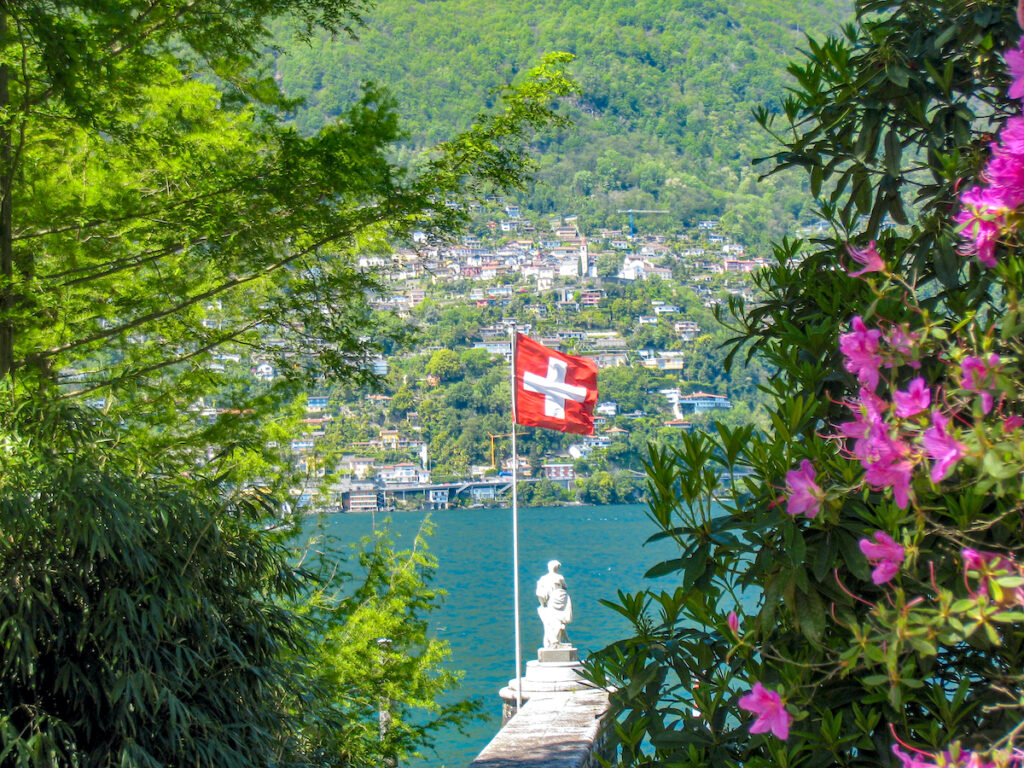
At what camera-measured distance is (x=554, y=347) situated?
54.7 meters

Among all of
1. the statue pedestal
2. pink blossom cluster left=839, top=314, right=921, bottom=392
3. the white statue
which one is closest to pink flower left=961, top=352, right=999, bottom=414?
pink blossom cluster left=839, top=314, right=921, bottom=392

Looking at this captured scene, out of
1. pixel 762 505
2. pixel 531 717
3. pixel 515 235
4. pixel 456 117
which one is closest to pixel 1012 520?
pixel 762 505

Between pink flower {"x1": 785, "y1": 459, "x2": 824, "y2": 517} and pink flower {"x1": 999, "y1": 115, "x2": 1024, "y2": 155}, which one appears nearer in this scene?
pink flower {"x1": 999, "y1": 115, "x2": 1024, "y2": 155}

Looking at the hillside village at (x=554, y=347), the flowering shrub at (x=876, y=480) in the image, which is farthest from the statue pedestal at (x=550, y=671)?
the hillside village at (x=554, y=347)

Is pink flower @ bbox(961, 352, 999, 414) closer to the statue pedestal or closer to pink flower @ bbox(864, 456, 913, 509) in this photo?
pink flower @ bbox(864, 456, 913, 509)

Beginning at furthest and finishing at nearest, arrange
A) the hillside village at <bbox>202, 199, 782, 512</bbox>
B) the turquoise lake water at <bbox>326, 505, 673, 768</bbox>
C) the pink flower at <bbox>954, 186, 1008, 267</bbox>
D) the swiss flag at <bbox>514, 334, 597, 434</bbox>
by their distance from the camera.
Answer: the hillside village at <bbox>202, 199, 782, 512</bbox>
the turquoise lake water at <bbox>326, 505, 673, 768</bbox>
the swiss flag at <bbox>514, 334, 597, 434</bbox>
the pink flower at <bbox>954, 186, 1008, 267</bbox>

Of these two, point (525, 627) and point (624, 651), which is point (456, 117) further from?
point (624, 651)

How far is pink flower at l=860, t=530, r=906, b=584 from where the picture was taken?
108 centimetres

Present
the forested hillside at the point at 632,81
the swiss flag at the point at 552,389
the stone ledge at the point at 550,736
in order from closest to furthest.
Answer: the stone ledge at the point at 550,736 → the swiss flag at the point at 552,389 → the forested hillside at the point at 632,81

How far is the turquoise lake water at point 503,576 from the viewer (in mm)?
23516

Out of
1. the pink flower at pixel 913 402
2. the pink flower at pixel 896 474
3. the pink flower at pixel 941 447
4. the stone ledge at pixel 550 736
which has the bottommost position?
the stone ledge at pixel 550 736

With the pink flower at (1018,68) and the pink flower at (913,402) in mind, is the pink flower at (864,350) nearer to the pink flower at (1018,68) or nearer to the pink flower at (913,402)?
the pink flower at (913,402)

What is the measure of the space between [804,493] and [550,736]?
474cm

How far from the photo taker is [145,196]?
4.59m
